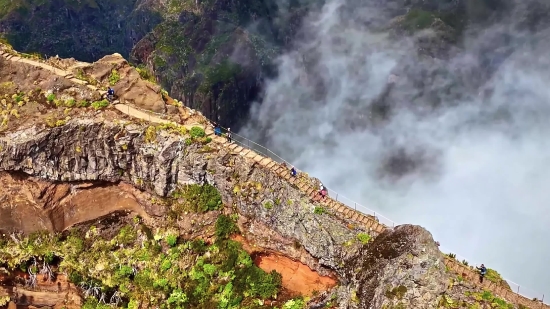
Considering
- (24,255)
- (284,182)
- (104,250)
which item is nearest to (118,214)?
(104,250)

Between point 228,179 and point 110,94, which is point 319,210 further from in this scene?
point 110,94

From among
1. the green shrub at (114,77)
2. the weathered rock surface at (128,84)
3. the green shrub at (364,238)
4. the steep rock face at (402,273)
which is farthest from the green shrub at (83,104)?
the steep rock face at (402,273)

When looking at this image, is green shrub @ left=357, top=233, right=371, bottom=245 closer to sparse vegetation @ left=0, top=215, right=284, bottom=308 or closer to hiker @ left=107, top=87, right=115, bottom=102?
sparse vegetation @ left=0, top=215, right=284, bottom=308

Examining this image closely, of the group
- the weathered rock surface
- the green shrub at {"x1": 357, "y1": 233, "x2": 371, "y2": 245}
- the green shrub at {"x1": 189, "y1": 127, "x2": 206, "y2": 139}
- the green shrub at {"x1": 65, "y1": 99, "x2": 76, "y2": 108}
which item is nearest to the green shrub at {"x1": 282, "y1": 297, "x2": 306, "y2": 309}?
the green shrub at {"x1": 357, "y1": 233, "x2": 371, "y2": 245}

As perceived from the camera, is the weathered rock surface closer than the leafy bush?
No

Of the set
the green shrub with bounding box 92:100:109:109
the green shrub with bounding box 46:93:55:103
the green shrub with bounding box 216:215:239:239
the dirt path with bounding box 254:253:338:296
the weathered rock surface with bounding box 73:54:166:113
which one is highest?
the weathered rock surface with bounding box 73:54:166:113

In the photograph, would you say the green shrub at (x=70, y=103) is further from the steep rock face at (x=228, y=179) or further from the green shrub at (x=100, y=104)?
the steep rock face at (x=228, y=179)
